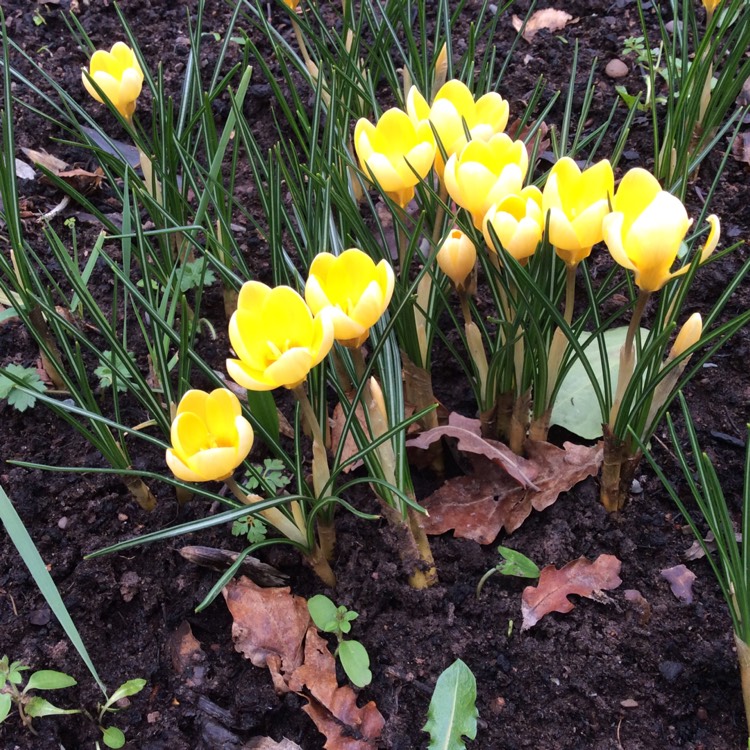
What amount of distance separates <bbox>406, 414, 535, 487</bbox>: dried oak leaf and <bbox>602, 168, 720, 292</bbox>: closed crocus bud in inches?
17.9

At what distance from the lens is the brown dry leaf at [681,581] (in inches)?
46.3

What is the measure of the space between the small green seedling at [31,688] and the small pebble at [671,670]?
2.94 ft

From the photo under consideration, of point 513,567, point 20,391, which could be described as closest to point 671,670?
point 513,567

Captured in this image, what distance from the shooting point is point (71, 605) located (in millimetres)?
1230

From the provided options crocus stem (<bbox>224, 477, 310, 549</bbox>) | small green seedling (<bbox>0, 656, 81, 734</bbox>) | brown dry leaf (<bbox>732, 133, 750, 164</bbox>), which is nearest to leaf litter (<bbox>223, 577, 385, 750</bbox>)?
crocus stem (<bbox>224, 477, 310, 549</bbox>)

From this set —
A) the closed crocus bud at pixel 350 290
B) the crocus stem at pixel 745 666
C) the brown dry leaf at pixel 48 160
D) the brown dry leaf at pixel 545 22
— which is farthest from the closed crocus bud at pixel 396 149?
the brown dry leaf at pixel 545 22

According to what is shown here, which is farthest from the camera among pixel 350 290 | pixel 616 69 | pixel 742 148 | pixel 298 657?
pixel 616 69

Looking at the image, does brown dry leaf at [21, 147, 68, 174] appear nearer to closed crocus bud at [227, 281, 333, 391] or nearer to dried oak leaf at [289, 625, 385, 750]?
closed crocus bud at [227, 281, 333, 391]

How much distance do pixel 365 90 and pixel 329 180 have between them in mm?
571

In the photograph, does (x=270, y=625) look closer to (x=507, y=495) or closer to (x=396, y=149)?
(x=507, y=495)

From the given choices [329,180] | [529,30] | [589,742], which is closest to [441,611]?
[589,742]

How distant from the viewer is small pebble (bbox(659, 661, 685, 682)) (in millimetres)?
1082

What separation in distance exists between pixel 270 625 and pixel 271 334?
0.54 m

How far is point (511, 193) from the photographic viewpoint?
3.22 feet
